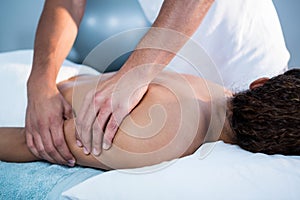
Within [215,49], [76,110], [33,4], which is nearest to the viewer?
[76,110]

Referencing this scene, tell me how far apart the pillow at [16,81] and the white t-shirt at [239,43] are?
36 centimetres

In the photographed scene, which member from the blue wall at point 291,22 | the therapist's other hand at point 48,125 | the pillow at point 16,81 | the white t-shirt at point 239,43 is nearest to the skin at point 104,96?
the therapist's other hand at point 48,125

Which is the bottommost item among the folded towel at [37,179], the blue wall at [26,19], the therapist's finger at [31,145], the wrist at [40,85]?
the blue wall at [26,19]

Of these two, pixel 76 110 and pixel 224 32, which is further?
pixel 224 32

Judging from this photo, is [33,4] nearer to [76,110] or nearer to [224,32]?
[224,32]

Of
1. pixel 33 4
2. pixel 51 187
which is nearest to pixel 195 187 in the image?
pixel 51 187

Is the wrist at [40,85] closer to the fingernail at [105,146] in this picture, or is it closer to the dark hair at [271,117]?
the fingernail at [105,146]

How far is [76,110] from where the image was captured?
4.32 ft

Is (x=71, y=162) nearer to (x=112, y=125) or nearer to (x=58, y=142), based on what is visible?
(x=58, y=142)

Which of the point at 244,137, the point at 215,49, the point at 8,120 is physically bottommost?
the point at 8,120

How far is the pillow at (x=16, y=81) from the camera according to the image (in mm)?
1570

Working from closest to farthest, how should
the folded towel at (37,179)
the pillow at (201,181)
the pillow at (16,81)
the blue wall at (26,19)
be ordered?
the pillow at (201,181) → the folded towel at (37,179) → the pillow at (16,81) → the blue wall at (26,19)

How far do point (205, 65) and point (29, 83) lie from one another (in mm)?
544

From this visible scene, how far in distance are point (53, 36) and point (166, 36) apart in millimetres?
509
